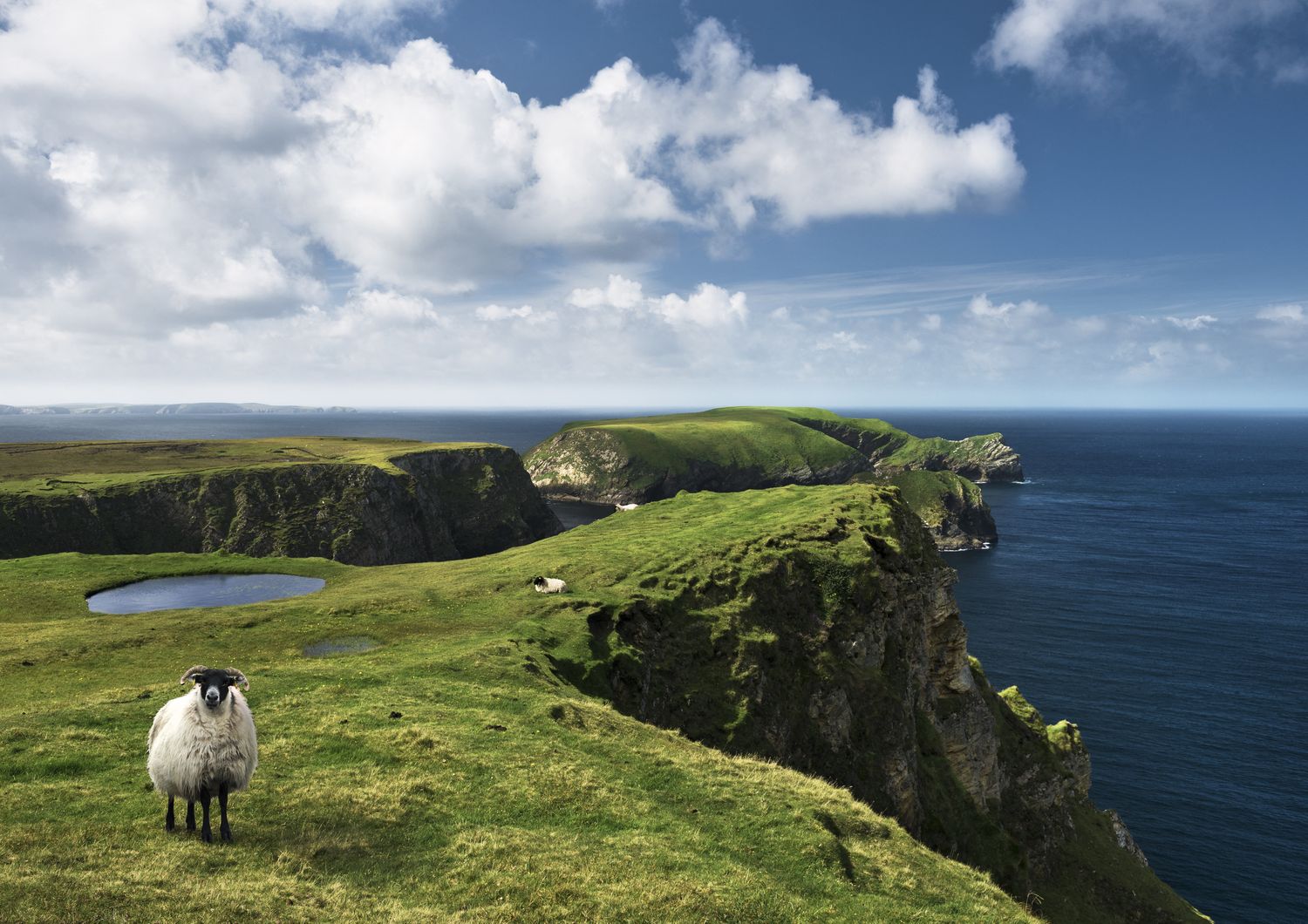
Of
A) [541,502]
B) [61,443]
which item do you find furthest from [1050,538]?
[61,443]

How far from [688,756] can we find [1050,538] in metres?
183

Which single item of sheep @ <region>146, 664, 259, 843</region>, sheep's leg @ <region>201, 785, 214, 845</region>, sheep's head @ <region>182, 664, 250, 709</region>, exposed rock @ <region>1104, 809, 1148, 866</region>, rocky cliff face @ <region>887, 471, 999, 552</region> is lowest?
exposed rock @ <region>1104, 809, 1148, 866</region>

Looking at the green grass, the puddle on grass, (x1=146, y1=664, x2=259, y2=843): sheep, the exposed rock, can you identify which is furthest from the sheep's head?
the green grass

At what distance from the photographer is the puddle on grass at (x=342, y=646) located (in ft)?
116

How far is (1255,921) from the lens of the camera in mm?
53844

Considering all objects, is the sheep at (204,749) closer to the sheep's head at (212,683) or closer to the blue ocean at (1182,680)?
the sheep's head at (212,683)

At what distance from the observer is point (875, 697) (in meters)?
46.7

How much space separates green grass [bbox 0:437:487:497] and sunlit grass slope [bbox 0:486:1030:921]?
103 meters

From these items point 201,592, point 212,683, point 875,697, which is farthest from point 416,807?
point 201,592

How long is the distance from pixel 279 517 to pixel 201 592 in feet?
277

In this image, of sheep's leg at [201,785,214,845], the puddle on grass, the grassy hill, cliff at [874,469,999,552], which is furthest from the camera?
cliff at [874,469,999,552]

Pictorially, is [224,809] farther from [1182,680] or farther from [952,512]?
[952,512]

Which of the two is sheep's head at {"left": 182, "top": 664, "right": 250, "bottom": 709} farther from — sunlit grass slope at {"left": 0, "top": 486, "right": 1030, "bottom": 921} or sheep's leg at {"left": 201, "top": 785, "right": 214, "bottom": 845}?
sunlit grass slope at {"left": 0, "top": 486, "right": 1030, "bottom": 921}

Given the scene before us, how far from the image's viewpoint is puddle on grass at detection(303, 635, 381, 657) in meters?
35.5
